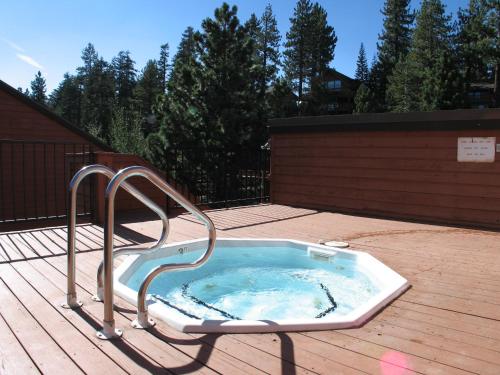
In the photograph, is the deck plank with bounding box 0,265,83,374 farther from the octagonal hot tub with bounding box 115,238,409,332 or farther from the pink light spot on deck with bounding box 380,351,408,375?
the pink light spot on deck with bounding box 380,351,408,375

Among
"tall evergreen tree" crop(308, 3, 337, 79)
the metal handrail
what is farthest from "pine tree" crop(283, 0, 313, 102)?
the metal handrail

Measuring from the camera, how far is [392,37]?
33031 mm

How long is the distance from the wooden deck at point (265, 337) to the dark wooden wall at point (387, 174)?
2.09 metres

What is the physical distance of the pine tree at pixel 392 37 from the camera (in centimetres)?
3256

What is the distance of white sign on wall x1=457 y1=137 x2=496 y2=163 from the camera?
5.55 m

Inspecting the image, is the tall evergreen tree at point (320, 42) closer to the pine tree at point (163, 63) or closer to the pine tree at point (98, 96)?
the pine tree at point (163, 63)

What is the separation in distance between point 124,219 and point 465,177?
4.84 metres

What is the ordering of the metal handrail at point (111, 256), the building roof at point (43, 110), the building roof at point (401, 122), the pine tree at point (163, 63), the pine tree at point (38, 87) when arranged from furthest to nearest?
the pine tree at point (38, 87), the pine tree at point (163, 63), the building roof at point (43, 110), the building roof at point (401, 122), the metal handrail at point (111, 256)

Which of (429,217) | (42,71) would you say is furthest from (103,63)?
(429,217)

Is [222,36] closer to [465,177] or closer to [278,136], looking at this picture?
[278,136]

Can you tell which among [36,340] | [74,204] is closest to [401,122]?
[74,204]

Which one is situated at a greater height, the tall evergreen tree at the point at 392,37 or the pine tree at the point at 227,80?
the tall evergreen tree at the point at 392,37

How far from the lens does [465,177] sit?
5770mm

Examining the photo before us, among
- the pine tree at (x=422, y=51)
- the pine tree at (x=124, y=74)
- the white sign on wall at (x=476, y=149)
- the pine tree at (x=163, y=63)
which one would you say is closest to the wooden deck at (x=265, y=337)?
the white sign on wall at (x=476, y=149)
